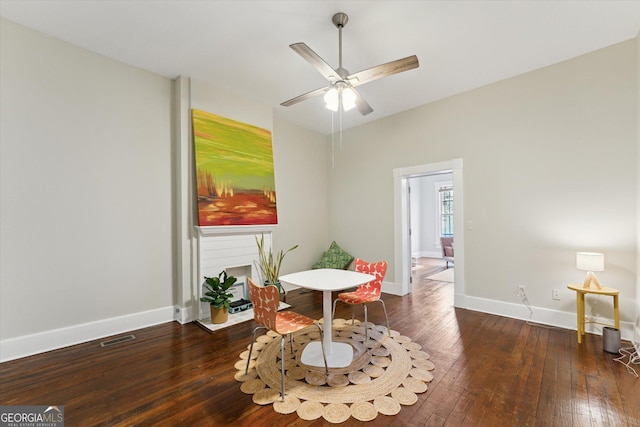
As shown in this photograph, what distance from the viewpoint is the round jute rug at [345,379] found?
188cm

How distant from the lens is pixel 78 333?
2859mm

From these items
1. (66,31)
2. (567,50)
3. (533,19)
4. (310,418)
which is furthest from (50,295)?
(567,50)

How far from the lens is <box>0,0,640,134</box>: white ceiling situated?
2365mm

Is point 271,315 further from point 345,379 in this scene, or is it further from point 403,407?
point 403,407

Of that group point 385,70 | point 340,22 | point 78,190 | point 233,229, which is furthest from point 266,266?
point 340,22

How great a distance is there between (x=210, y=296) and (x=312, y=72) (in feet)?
10.3

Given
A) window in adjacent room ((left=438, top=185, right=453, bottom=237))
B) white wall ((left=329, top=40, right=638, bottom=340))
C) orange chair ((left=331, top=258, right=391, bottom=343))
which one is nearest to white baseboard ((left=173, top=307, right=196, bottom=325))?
orange chair ((left=331, top=258, right=391, bottom=343))

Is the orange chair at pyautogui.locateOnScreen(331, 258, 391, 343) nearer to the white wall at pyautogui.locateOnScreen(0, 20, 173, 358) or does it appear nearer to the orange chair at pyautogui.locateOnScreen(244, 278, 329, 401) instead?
the orange chair at pyautogui.locateOnScreen(244, 278, 329, 401)

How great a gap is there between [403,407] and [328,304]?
0.93 m

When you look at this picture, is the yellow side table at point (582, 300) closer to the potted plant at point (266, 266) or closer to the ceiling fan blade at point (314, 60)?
the ceiling fan blade at point (314, 60)

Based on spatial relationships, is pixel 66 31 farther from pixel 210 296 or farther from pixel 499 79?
pixel 499 79

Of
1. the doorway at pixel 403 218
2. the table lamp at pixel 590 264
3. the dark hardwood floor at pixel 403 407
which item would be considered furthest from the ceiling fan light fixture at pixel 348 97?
the table lamp at pixel 590 264

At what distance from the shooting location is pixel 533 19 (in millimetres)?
2510

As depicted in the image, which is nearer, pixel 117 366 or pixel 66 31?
pixel 117 366
